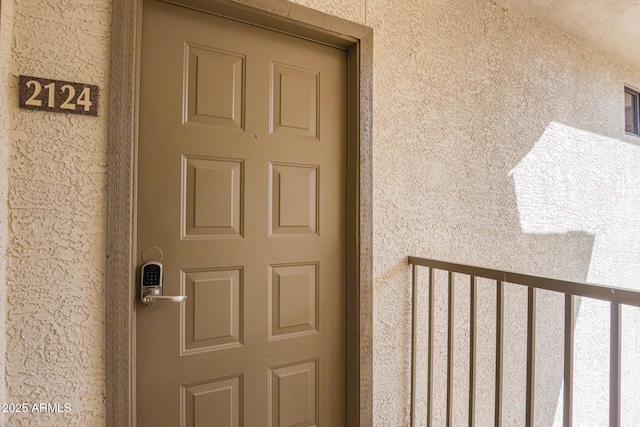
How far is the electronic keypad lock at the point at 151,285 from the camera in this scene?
48.2 inches

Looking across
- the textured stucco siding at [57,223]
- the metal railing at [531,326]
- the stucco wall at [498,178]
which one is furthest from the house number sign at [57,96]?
the metal railing at [531,326]

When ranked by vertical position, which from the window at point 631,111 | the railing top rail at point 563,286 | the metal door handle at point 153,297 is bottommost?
the metal door handle at point 153,297

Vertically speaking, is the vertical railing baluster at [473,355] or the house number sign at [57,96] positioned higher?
the house number sign at [57,96]

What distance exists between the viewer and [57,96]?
3.51ft

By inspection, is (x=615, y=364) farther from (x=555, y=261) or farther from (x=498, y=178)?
(x=555, y=261)

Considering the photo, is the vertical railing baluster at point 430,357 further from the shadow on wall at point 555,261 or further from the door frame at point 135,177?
the door frame at point 135,177

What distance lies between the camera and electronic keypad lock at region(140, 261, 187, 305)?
1.22m

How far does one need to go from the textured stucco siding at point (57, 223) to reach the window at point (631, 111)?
424 cm

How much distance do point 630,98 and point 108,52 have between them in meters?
4.40

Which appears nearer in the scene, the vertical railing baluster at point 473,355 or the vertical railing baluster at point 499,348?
the vertical railing baluster at point 499,348

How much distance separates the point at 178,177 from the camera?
4.28 feet

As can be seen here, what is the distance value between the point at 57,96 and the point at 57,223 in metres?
0.40

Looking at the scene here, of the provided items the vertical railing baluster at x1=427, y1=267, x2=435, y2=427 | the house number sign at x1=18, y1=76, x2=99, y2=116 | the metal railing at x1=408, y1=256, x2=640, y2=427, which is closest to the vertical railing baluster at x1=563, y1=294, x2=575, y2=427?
Answer: the metal railing at x1=408, y1=256, x2=640, y2=427

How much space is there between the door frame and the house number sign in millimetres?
63
